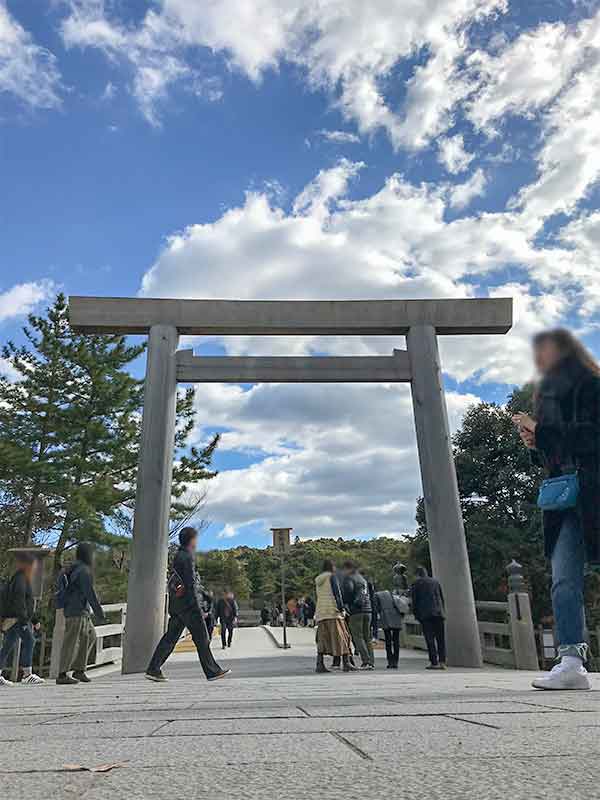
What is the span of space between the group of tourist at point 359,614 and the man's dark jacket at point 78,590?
2992 millimetres

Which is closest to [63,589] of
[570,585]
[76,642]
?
[76,642]

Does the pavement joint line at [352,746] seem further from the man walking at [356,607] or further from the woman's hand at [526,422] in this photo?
the man walking at [356,607]

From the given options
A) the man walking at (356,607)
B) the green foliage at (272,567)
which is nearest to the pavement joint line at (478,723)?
the man walking at (356,607)

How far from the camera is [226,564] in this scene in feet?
160

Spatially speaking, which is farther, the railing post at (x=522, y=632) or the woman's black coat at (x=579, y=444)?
the railing post at (x=522, y=632)

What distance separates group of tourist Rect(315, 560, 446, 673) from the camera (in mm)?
8703

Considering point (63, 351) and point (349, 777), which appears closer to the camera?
point (349, 777)

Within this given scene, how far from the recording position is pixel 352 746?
68.1 inches

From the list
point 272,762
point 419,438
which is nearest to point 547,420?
point 272,762

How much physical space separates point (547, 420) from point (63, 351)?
18610 mm

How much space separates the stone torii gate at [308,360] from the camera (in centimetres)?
950

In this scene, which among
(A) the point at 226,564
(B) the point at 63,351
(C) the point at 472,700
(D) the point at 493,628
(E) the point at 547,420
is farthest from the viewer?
(A) the point at 226,564

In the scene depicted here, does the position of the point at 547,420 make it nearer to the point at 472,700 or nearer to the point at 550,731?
the point at 472,700

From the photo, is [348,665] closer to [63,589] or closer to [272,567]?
[63,589]
